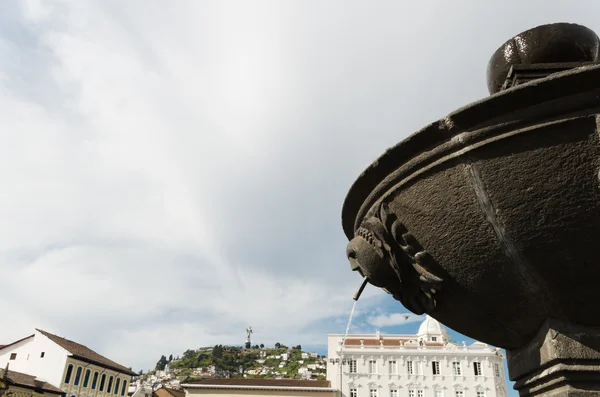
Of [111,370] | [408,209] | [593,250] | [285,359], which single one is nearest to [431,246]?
[408,209]

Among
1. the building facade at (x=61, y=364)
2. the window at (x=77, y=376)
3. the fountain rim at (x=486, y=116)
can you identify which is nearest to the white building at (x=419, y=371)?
the building facade at (x=61, y=364)

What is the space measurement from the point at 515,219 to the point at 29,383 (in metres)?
34.0

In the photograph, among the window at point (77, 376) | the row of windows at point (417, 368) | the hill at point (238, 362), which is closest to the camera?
the window at point (77, 376)

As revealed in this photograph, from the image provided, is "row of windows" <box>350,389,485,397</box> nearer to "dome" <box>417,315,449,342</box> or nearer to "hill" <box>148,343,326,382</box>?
"dome" <box>417,315,449,342</box>

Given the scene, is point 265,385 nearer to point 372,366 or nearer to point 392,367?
point 372,366

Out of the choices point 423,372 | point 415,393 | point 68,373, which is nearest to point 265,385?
point 415,393

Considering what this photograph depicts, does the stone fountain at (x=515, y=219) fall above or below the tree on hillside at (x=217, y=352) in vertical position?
below

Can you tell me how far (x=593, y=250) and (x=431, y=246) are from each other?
2.79 feet

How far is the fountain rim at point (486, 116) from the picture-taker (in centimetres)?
221

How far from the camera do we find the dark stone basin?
2281 mm

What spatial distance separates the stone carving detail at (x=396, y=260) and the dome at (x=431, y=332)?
4195cm

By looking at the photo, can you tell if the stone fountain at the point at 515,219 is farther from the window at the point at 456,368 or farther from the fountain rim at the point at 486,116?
the window at the point at 456,368

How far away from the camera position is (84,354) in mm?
35125

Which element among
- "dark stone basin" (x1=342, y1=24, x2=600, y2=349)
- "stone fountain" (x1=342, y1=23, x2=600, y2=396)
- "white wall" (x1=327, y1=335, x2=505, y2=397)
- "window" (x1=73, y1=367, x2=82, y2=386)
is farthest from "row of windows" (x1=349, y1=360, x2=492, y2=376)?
"dark stone basin" (x1=342, y1=24, x2=600, y2=349)
